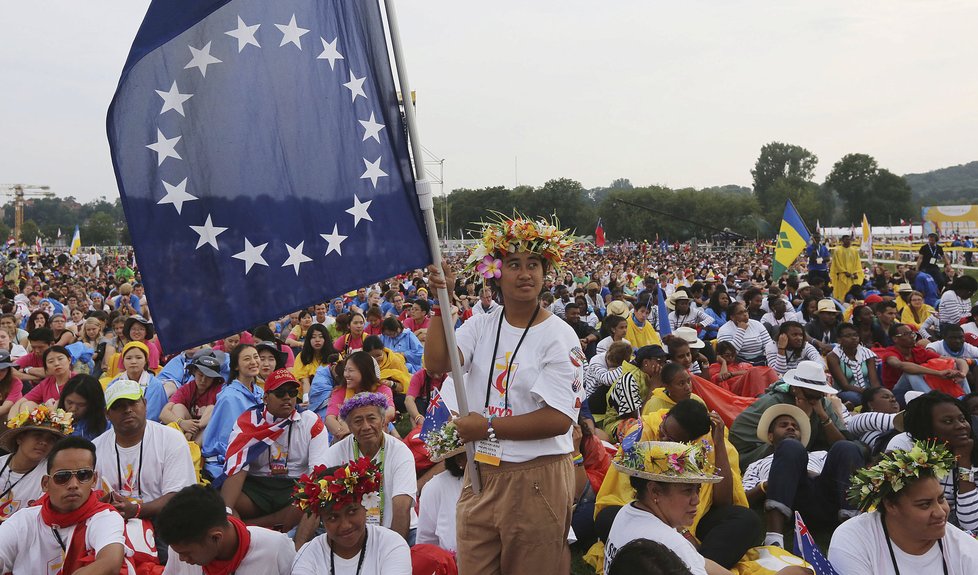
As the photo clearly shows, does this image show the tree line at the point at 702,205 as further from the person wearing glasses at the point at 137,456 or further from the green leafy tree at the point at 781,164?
the person wearing glasses at the point at 137,456

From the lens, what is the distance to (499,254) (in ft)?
10.7

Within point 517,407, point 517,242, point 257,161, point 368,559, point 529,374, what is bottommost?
point 368,559

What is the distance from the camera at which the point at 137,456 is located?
16.0 ft

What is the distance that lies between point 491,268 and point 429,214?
36 cm

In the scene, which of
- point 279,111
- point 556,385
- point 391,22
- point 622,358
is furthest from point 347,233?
point 622,358

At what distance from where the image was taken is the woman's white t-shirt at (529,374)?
301 cm

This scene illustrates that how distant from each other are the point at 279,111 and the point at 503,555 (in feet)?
7.04

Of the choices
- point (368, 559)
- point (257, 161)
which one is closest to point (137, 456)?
point (368, 559)

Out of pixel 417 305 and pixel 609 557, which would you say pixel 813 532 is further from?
pixel 417 305

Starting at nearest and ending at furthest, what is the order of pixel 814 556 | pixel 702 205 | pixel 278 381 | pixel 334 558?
pixel 814 556
pixel 334 558
pixel 278 381
pixel 702 205

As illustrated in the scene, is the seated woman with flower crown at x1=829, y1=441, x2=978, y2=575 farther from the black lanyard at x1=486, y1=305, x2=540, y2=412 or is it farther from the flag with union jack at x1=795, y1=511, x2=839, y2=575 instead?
the black lanyard at x1=486, y1=305, x2=540, y2=412

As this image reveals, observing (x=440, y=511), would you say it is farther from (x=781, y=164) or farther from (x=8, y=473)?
(x=781, y=164)

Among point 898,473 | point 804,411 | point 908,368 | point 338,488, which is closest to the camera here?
point 898,473

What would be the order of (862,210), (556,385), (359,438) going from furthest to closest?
1. (862,210)
2. (359,438)
3. (556,385)
